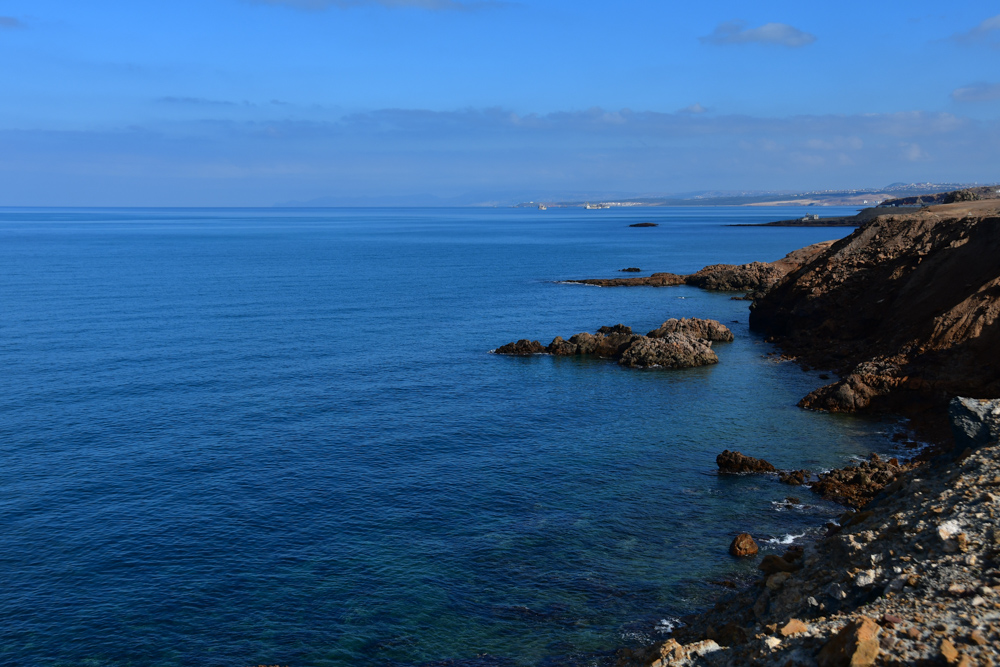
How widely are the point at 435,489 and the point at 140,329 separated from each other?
167 ft


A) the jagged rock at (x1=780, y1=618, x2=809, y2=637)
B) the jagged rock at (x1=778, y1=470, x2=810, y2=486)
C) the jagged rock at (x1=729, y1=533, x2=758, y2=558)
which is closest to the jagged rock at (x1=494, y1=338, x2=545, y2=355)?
the jagged rock at (x1=778, y1=470, x2=810, y2=486)

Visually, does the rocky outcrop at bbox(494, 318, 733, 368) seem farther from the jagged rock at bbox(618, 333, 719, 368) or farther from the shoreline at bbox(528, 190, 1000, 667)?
the shoreline at bbox(528, 190, 1000, 667)

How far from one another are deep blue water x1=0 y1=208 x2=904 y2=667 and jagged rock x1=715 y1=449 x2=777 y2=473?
3.37 ft

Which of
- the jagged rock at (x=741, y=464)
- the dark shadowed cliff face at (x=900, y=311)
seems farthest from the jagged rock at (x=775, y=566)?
the dark shadowed cliff face at (x=900, y=311)

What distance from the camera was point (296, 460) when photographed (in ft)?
133

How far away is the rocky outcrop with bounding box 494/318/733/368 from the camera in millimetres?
64812

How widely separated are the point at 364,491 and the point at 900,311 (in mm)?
45851

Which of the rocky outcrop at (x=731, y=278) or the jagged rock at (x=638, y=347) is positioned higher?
the rocky outcrop at (x=731, y=278)

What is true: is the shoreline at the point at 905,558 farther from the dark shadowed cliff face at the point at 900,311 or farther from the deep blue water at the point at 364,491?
the deep blue water at the point at 364,491

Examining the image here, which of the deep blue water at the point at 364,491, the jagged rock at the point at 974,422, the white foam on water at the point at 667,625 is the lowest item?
the white foam on water at the point at 667,625

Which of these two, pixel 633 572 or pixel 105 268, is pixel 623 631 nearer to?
pixel 633 572

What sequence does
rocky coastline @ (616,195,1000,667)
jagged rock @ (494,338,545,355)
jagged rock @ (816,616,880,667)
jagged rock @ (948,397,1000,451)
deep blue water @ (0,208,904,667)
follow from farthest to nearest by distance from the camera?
jagged rock @ (494,338,545,355)
jagged rock @ (948,397,1000,451)
deep blue water @ (0,208,904,667)
rocky coastline @ (616,195,1000,667)
jagged rock @ (816,616,880,667)

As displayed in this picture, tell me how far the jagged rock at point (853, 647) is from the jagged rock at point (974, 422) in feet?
45.6

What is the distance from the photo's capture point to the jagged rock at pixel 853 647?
1603 centimetres
